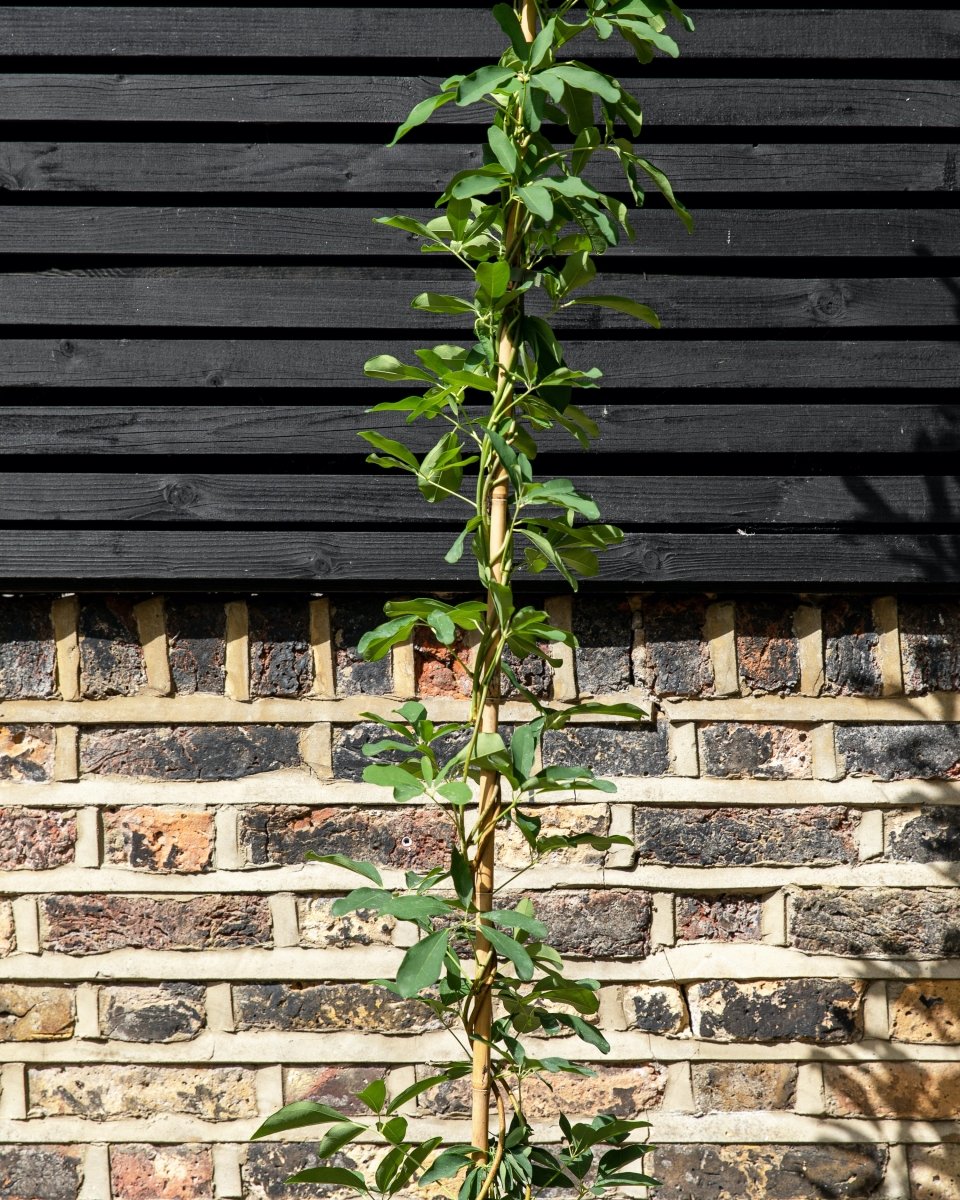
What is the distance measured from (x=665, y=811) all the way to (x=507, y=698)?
0.41m

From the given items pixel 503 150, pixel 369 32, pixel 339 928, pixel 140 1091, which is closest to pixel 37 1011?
pixel 140 1091

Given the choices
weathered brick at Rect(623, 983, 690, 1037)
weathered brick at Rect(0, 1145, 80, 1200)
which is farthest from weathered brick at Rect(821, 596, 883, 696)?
weathered brick at Rect(0, 1145, 80, 1200)

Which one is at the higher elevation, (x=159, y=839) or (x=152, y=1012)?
(x=159, y=839)

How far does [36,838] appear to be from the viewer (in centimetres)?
227

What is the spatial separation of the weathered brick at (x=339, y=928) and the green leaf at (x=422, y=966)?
104 centimetres

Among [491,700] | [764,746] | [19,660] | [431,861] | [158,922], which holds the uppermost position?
[19,660]

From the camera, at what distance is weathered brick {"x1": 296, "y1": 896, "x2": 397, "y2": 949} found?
2.24 meters

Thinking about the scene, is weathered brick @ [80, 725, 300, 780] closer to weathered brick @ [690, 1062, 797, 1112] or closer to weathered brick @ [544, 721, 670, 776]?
weathered brick @ [544, 721, 670, 776]

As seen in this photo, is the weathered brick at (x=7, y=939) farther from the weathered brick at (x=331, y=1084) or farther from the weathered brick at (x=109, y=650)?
the weathered brick at (x=331, y=1084)

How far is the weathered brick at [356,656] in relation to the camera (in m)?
2.24

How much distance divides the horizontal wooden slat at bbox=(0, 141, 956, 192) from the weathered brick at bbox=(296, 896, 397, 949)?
1486 mm

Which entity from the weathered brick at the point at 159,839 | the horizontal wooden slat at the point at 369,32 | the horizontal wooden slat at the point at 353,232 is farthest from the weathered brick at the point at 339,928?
the horizontal wooden slat at the point at 369,32

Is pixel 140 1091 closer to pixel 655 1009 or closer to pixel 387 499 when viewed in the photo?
pixel 655 1009

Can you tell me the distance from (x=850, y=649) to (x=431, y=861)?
0.99 meters
